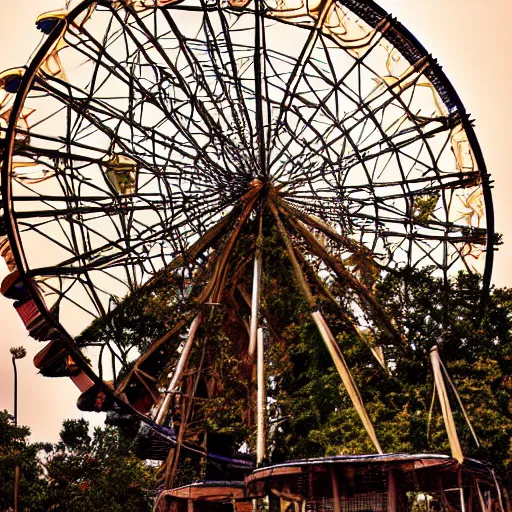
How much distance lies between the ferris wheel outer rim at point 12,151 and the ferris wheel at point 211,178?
42mm

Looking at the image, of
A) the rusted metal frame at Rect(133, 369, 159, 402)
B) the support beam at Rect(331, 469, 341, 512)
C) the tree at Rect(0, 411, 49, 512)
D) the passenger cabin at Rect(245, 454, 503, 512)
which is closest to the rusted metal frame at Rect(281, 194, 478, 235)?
the rusted metal frame at Rect(133, 369, 159, 402)

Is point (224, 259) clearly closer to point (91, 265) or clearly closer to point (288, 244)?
point (288, 244)

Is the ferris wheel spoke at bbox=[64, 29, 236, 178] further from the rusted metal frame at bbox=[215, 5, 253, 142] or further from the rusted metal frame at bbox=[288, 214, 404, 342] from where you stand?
the rusted metal frame at bbox=[288, 214, 404, 342]

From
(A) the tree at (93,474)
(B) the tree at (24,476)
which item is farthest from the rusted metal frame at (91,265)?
(B) the tree at (24,476)

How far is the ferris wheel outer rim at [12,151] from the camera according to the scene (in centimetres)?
1809

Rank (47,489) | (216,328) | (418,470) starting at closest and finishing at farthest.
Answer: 1. (418,470)
2. (216,328)
3. (47,489)

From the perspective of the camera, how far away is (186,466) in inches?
944

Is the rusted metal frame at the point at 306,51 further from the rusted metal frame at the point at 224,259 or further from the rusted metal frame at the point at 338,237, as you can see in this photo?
the rusted metal frame at the point at 338,237

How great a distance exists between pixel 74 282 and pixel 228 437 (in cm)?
608

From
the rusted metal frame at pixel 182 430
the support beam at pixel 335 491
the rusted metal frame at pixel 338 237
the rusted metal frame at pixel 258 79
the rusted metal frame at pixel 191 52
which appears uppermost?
the rusted metal frame at pixel 191 52

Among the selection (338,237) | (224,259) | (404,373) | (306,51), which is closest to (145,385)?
(224,259)

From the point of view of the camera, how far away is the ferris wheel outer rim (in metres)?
18.1

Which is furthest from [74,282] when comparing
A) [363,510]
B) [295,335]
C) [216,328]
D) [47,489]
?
[47,489]

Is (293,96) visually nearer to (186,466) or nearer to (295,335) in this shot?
(295,335)
